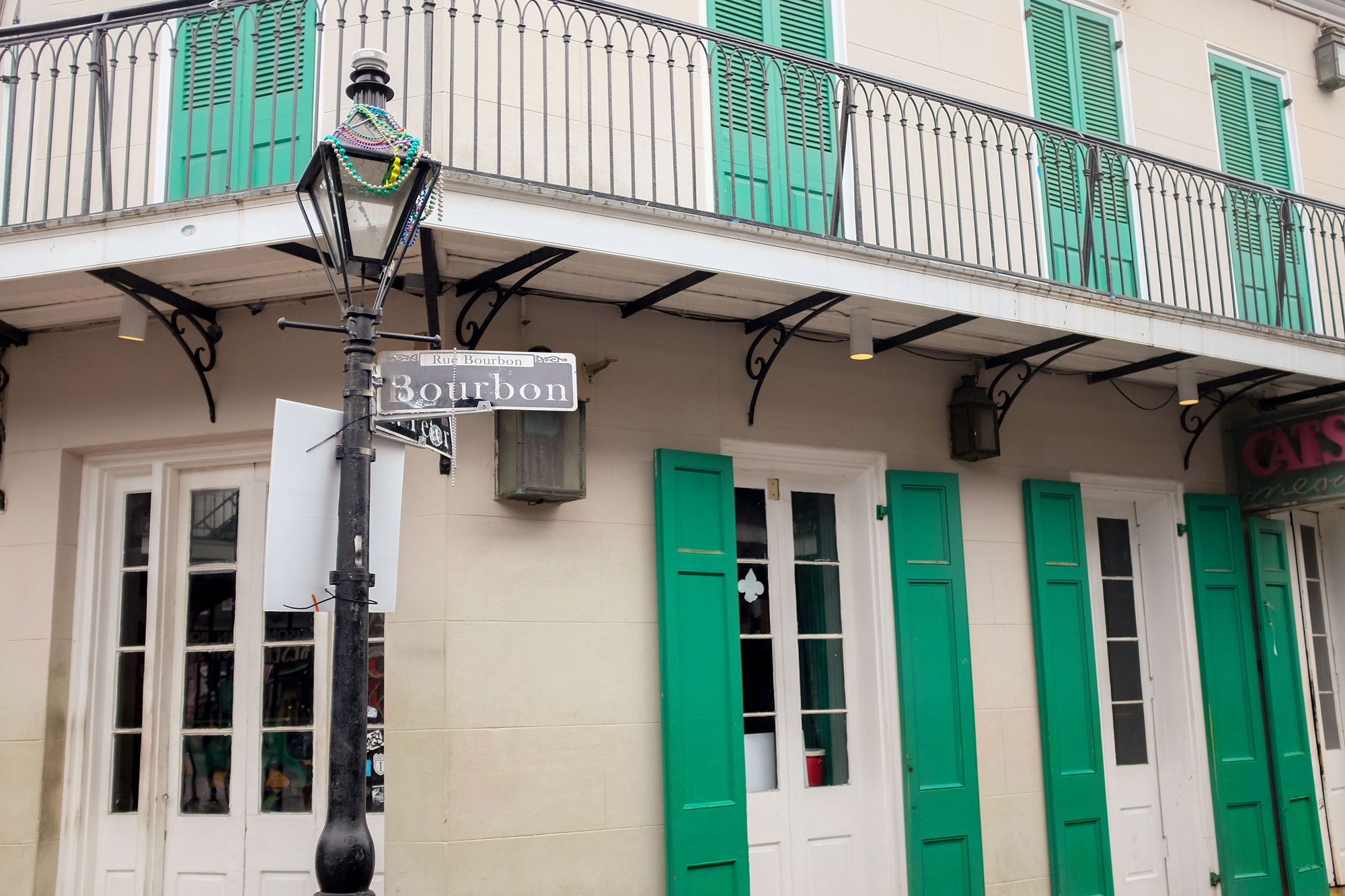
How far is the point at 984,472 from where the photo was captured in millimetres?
7145

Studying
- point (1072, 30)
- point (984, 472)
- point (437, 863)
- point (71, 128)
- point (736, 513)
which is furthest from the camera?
point (1072, 30)

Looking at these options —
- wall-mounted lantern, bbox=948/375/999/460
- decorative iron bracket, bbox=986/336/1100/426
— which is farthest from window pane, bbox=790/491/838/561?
decorative iron bracket, bbox=986/336/1100/426

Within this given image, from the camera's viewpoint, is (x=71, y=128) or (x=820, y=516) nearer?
(x=71, y=128)

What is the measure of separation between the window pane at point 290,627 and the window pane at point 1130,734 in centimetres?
490

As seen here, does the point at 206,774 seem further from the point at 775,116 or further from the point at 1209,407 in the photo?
the point at 1209,407

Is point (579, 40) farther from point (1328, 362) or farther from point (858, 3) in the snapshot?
point (1328, 362)

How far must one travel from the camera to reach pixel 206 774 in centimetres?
575

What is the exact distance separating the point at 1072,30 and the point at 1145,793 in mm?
5098

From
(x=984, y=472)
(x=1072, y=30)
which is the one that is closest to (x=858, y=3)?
(x=1072, y=30)

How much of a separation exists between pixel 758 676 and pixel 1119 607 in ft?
9.33

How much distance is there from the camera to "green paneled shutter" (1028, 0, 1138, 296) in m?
7.72

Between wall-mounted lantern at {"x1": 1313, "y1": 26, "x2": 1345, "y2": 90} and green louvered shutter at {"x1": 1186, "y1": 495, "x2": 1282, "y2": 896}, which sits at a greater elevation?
wall-mounted lantern at {"x1": 1313, "y1": 26, "x2": 1345, "y2": 90}

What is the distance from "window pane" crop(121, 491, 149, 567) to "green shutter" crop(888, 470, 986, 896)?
393 cm

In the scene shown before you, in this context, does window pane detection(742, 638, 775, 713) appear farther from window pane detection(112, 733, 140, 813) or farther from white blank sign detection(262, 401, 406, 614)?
window pane detection(112, 733, 140, 813)
